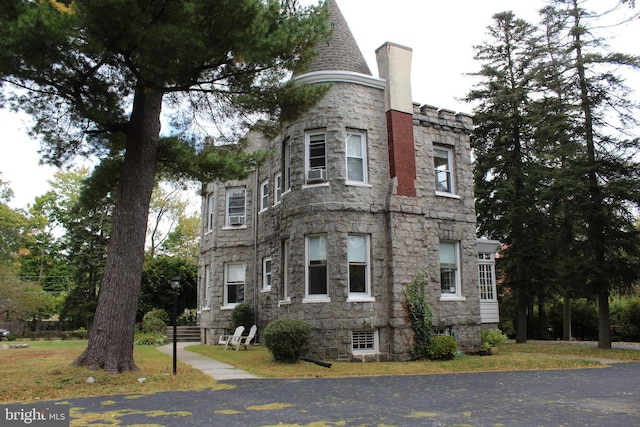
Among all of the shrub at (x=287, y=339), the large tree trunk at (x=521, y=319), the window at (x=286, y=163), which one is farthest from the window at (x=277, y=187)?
the large tree trunk at (x=521, y=319)

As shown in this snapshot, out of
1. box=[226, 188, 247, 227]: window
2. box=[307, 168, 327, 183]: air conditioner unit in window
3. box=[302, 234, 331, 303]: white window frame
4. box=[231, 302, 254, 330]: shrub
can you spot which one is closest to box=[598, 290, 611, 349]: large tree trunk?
box=[302, 234, 331, 303]: white window frame

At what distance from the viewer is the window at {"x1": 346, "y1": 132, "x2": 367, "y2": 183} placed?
48.0 feet

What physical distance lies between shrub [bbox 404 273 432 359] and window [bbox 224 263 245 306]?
8082 mm

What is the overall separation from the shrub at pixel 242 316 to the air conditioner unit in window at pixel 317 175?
262 inches

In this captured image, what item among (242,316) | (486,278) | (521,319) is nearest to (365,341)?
(242,316)

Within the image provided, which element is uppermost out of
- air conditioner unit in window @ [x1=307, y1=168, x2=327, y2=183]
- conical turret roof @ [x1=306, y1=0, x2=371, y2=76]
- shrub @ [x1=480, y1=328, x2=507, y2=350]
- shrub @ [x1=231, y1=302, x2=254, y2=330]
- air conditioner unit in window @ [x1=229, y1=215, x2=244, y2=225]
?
conical turret roof @ [x1=306, y1=0, x2=371, y2=76]

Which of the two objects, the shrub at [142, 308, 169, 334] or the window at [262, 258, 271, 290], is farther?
the shrub at [142, 308, 169, 334]

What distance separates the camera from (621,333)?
2361 cm

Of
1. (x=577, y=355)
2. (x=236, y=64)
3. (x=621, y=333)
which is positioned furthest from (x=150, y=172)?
(x=621, y=333)

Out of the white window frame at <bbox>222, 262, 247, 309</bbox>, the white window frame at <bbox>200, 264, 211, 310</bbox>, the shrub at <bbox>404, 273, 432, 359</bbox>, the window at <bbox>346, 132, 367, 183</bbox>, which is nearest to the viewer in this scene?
the shrub at <bbox>404, 273, 432, 359</bbox>

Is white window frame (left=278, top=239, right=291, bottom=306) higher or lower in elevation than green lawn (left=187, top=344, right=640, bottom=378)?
higher

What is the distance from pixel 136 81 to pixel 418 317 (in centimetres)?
987

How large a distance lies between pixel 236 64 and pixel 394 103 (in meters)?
6.00

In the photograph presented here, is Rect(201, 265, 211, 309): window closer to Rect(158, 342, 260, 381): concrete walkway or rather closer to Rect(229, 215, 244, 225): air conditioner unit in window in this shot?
Rect(229, 215, 244, 225): air conditioner unit in window
